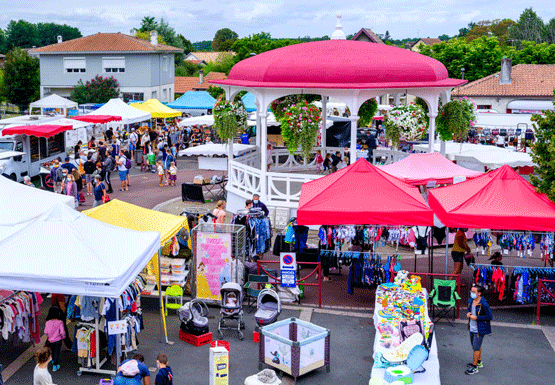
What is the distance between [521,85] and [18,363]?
4886 cm

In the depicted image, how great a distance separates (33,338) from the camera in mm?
10922

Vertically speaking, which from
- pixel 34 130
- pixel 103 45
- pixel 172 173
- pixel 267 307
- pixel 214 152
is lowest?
pixel 267 307

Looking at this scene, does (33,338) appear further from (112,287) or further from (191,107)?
(191,107)

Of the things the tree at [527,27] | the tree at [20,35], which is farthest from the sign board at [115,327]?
the tree at [20,35]

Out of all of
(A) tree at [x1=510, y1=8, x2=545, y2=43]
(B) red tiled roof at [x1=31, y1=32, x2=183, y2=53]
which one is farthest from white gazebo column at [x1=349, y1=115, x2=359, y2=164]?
(A) tree at [x1=510, y1=8, x2=545, y2=43]

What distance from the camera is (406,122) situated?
1797cm

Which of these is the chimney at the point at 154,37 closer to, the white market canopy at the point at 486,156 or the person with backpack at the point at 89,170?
the person with backpack at the point at 89,170

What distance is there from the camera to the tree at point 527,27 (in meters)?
105

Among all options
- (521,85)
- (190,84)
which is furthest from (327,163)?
(190,84)

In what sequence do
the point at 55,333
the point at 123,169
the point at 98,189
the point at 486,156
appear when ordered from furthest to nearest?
the point at 123,169 → the point at 486,156 → the point at 98,189 → the point at 55,333

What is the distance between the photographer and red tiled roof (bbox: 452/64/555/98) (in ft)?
167

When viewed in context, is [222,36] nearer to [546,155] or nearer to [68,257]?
[546,155]

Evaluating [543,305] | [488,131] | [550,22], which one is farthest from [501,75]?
[550,22]

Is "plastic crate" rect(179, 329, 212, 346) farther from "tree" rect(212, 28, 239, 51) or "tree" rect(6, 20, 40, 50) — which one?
"tree" rect(212, 28, 239, 51)
